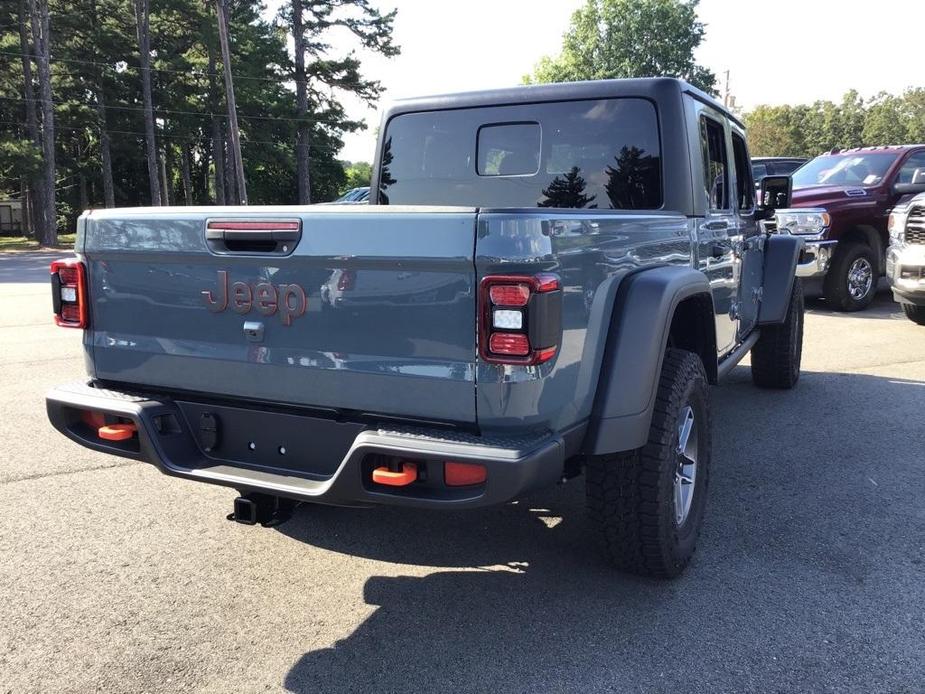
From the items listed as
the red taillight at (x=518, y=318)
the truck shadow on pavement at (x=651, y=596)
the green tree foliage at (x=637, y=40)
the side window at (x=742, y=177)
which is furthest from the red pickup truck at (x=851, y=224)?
the green tree foliage at (x=637, y=40)

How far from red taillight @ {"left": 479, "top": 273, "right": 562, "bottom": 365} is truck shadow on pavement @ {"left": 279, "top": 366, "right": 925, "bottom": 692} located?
1.08 metres

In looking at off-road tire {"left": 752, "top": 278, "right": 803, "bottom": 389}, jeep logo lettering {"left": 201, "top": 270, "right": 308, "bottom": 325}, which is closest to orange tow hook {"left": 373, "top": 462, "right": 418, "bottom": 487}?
jeep logo lettering {"left": 201, "top": 270, "right": 308, "bottom": 325}

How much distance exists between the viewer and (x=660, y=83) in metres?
3.61

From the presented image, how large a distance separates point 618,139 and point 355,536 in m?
2.29

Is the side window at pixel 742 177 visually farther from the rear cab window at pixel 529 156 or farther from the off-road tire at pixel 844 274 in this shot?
the off-road tire at pixel 844 274

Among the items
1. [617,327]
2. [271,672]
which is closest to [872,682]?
[617,327]

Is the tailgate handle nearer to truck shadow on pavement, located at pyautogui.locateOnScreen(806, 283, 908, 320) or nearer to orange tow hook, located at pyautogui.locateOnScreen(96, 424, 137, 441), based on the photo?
orange tow hook, located at pyautogui.locateOnScreen(96, 424, 137, 441)

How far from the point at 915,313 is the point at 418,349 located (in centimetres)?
881

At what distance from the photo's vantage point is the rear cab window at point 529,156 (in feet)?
12.0

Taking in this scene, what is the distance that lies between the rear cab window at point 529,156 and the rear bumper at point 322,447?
Result: 69.3 inches

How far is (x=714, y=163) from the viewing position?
4168 millimetres

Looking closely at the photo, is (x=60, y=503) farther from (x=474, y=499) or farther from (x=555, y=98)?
(x=555, y=98)

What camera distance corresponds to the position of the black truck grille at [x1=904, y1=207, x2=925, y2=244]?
8.29 metres

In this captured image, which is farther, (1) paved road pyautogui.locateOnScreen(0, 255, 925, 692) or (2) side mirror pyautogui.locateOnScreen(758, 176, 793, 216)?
(2) side mirror pyautogui.locateOnScreen(758, 176, 793, 216)
